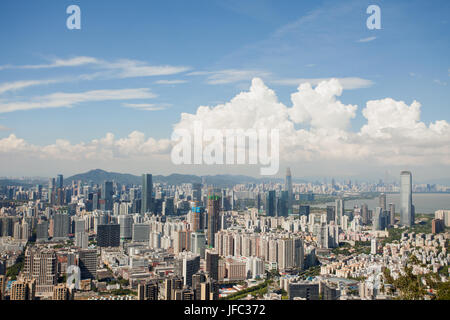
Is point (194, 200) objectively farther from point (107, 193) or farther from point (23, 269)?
point (23, 269)

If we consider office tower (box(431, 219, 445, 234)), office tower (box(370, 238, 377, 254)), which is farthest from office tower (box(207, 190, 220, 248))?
office tower (box(431, 219, 445, 234))

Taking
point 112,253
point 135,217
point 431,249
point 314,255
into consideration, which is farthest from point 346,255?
point 135,217

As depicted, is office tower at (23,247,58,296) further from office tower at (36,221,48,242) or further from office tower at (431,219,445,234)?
office tower at (431,219,445,234)

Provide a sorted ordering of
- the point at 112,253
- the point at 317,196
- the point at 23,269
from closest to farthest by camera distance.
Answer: the point at 23,269, the point at 112,253, the point at 317,196

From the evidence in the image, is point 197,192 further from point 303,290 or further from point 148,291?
point 303,290
